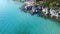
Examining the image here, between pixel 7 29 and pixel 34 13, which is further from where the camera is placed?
pixel 34 13

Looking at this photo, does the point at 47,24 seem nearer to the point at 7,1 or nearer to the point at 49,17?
the point at 49,17

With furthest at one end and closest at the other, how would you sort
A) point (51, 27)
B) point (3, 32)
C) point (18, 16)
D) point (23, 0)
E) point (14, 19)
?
point (23, 0)
point (18, 16)
point (14, 19)
point (51, 27)
point (3, 32)

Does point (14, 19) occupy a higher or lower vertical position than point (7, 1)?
lower

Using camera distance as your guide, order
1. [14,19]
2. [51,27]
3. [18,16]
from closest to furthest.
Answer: [51,27]
[14,19]
[18,16]

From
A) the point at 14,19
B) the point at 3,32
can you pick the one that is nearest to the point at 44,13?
the point at 14,19

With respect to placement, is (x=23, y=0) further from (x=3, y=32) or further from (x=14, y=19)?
(x=3, y=32)

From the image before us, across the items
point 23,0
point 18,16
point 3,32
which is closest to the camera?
point 3,32

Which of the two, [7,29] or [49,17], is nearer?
[7,29]

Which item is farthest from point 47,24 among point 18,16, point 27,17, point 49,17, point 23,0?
point 23,0

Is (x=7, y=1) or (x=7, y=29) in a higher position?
(x=7, y=1)
